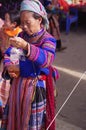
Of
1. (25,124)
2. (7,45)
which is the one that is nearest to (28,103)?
(25,124)

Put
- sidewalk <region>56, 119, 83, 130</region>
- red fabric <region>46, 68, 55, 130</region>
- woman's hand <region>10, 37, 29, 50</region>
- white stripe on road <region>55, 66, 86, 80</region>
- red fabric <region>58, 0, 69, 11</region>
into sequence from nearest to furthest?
woman's hand <region>10, 37, 29, 50</region> < red fabric <region>46, 68, 55, 130</region> < sidewalk <region>56, 119, 83, 130</region> < white stripe on road <region>55, 66, 86, 80</region> < red fabric <region>58, 0, 69, 11</region>

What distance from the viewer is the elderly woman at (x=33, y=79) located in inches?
88.3

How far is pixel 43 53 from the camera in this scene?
2.19 m

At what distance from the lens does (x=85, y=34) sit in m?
7.46

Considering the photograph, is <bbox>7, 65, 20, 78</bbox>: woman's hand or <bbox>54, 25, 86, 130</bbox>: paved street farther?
<bbox>54, 25, 86, 130</bbox>: paved street

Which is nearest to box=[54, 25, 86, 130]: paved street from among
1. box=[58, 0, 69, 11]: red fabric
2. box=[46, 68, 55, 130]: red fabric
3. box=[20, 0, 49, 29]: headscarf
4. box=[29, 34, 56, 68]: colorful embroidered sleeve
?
box=[58, 0, 69, 11]: red fabric

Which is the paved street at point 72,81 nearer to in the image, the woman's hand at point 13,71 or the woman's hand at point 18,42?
the woman's hand at point 13,71

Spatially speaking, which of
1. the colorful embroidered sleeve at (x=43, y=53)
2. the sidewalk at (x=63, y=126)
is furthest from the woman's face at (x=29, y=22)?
the sidewalk at (x=63, y=126)

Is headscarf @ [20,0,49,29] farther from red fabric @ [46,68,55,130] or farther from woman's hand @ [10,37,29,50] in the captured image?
red fabric @ [46,68,55,130]

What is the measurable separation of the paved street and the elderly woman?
1154mm

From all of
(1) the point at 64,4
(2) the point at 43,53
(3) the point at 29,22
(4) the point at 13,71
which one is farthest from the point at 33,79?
(1) the point at 64,4

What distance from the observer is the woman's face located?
2.23 metres

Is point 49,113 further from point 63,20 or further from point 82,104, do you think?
point 63,20

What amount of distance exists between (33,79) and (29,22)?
44cm
